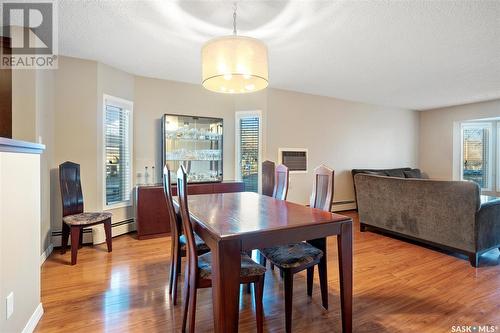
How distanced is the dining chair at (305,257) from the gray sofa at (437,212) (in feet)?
5.43

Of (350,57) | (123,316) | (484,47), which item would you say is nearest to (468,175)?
(484,47)

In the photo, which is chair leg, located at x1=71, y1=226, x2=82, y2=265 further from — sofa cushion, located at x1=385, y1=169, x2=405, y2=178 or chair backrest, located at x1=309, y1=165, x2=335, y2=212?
sofa cushion, located at x1=385, y1=169, x2=405, y2=178

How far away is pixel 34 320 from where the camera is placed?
181 cm

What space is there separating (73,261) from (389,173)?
602 centimetres

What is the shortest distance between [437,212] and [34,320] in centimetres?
396

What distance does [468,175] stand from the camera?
640 cm

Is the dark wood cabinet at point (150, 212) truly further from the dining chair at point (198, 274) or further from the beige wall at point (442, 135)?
the beige wall at point (442, 135)

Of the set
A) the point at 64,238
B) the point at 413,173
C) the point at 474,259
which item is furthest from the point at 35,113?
the point at 413,173

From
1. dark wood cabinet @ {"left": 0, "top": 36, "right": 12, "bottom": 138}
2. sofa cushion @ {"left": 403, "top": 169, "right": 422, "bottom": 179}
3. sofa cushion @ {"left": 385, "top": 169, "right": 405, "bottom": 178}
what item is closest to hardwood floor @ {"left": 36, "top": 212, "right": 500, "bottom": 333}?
dark wood cabinet @ {"left": 0, "top": 36, "right": 12, "bottom": 138}

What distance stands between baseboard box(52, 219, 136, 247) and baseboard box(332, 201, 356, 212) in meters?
4.00

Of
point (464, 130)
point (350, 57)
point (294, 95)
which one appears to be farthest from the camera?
point (464, 130)

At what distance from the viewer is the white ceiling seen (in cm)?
225

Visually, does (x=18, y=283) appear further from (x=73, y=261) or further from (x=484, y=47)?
(x=484, y=47)

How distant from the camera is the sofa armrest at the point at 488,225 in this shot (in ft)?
9.11
